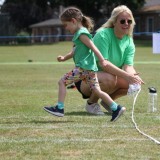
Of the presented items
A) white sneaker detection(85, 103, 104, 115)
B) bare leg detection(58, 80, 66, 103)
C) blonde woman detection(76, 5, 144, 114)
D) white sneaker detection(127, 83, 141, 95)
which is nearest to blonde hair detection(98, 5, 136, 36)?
blonde woman detection(76, 5, 144, 114)

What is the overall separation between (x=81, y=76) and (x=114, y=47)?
0.87m

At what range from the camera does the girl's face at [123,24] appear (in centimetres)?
699

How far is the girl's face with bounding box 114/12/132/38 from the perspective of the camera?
6.99 metres

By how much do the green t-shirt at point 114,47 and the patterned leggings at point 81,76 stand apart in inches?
21.2

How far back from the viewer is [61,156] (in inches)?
174

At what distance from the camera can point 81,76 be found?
672cm

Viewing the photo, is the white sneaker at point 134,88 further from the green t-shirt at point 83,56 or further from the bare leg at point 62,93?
the bare leg at point 62,93

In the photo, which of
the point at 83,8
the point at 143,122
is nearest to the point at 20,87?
the point at 143,122

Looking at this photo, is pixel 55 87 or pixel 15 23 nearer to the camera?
pixel 55 87

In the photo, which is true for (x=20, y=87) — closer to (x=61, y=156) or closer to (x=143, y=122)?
(x=143, y=122)

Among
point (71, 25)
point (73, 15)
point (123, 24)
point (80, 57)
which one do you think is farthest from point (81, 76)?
point (123, 24)

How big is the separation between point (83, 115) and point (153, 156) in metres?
2.79

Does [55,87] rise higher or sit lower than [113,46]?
lower

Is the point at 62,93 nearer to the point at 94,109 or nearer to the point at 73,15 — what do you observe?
the point at 94,109
